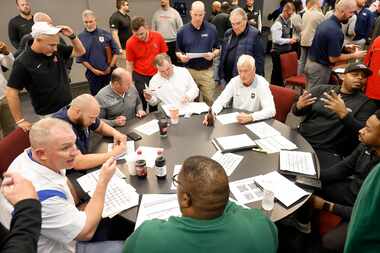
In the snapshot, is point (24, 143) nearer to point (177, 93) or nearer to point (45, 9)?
point (177, 93)

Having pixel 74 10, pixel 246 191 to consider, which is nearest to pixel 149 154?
pixel 246 191

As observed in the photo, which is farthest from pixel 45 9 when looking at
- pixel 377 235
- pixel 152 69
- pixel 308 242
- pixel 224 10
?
pixel 377 235

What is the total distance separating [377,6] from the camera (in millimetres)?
6465

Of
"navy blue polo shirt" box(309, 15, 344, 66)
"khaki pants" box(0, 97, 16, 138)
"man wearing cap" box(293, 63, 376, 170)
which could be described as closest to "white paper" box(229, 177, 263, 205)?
"man wearing cap" box(293, 63, 376, 170)

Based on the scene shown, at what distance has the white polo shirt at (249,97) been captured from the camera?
322 cm

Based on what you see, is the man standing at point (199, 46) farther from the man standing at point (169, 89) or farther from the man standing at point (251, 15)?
the man standing at point (251, 15)

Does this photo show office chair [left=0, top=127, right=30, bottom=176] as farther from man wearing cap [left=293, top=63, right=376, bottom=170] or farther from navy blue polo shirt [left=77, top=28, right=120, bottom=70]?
man wearing cap [left=293, top=63, right=376, bottom=170]

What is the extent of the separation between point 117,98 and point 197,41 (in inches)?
67.0

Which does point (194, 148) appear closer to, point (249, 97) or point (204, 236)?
point (249, 97)

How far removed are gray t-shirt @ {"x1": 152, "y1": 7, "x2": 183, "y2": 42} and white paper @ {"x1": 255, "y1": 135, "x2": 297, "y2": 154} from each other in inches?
150

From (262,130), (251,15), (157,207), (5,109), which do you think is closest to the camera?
(157,207)

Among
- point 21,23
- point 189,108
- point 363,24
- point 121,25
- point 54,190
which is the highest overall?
Answer: point 21,23

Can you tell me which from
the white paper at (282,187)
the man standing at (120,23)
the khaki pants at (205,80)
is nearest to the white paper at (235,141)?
the white paper at (282,187)

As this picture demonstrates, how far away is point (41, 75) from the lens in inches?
119
